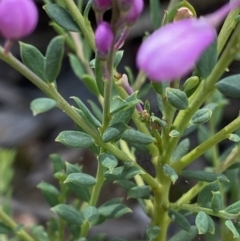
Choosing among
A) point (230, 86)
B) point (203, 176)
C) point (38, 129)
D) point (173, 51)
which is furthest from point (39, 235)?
point (38, 129)

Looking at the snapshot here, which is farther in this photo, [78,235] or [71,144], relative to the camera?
[78,235]

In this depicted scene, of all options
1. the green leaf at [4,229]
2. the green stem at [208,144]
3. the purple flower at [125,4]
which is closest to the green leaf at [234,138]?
the green stem at [208,144]

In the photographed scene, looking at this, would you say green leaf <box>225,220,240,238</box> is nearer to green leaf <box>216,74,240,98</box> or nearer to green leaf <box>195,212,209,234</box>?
green leaf <box>195,212,209,234</box>

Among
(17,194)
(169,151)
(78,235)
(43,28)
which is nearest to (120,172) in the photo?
(169,151)

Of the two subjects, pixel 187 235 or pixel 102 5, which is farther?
pixel 187 235

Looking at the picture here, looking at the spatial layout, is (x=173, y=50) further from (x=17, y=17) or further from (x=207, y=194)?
(x=207, y=194)

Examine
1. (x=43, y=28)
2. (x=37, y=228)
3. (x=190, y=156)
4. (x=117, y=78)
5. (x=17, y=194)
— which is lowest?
(x=17, y=194)

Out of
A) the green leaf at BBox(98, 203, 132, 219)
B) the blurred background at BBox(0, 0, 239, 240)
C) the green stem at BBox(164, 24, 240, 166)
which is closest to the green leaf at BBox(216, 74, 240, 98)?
the green stem at BBox(164, 24, 240, 166)

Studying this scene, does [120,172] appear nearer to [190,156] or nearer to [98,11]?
[190,156]
